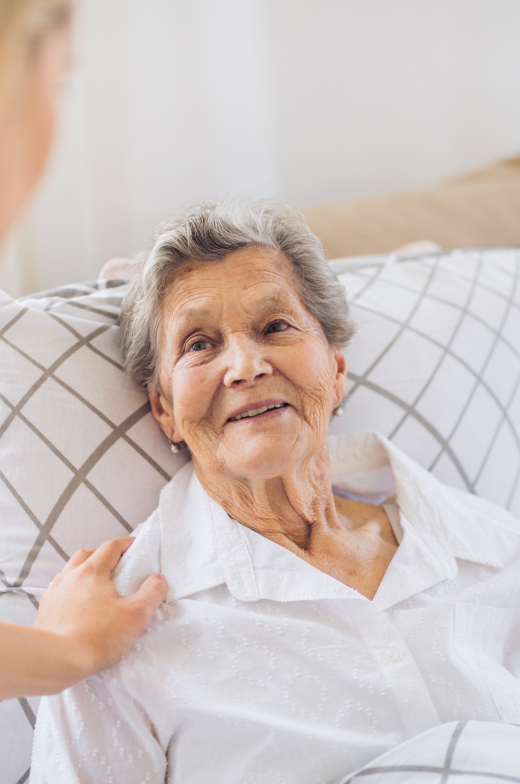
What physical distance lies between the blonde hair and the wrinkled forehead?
0.82 m

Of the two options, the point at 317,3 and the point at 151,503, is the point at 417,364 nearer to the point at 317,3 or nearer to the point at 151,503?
the point at 151,503

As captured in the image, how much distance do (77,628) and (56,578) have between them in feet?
0.48

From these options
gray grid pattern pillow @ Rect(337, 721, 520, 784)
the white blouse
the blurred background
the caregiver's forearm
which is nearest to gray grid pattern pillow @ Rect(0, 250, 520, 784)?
the white blouse

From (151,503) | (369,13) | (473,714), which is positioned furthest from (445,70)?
(473,714)

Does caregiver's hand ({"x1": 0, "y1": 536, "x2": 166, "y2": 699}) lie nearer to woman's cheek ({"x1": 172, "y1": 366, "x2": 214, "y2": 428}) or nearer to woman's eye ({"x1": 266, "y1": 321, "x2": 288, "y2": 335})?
woman's cheek ({"x1": 172, "y1": 366, "x2": 214, "y2": 428})

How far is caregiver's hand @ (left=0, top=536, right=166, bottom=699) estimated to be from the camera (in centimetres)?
76

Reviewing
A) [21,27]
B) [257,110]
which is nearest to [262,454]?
[21,27]

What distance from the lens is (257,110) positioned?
230 centimetres

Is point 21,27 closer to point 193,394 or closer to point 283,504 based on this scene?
point 193,394

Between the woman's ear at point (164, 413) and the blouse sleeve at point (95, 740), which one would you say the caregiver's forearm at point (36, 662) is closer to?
the blouse sleeve at point (95, 740)

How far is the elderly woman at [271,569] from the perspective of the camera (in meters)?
0.91

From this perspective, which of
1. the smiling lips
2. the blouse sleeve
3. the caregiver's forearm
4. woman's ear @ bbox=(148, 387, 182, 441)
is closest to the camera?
the caregiver's forearm

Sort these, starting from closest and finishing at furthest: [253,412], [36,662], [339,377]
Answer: [36,662], [253,412], [339,377]

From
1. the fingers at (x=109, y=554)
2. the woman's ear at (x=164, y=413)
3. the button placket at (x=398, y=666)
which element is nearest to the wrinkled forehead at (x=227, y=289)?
the woman's ear at (x=164, y=413)
